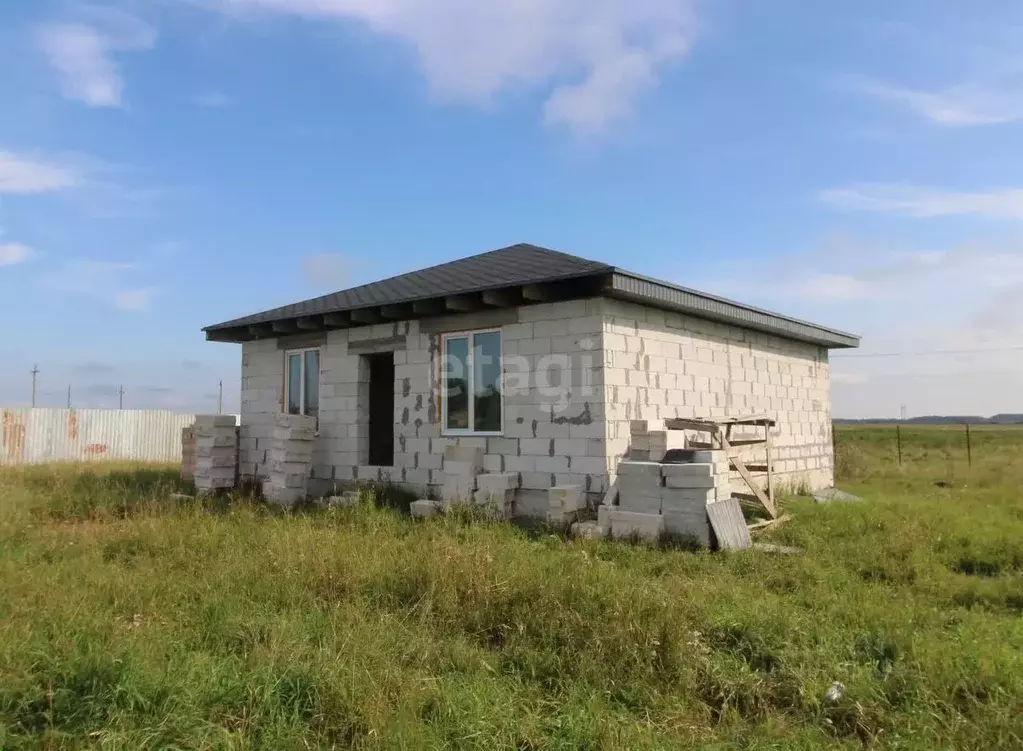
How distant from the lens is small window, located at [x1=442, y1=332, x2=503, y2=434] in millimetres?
10094

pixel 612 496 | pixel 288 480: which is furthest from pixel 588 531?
pixel 288 480

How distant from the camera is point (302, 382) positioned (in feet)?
42.2

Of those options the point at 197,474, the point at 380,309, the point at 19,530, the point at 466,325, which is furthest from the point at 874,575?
the point at 197,474

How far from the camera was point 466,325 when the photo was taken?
10383 mm

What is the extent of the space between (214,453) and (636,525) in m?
8.29

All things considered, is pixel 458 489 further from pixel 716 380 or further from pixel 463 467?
pixel 716 380

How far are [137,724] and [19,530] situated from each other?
6.73 metres

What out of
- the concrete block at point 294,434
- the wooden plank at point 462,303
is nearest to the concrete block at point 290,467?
the concrete block at point 294,434

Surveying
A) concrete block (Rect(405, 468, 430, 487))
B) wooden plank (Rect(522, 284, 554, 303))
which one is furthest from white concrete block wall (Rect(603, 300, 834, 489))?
concrete block (Rect(405, 468, 430, 487))

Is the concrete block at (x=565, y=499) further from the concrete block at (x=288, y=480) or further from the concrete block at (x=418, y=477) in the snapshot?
the concrete block at (x=288, y=480)

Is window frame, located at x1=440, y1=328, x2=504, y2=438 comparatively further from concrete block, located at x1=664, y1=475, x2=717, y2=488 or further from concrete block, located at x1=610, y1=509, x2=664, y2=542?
concrete block, located at x1=664, y1=475, x2=717, y2=488

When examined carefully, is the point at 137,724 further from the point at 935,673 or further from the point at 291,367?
the point at 291,367

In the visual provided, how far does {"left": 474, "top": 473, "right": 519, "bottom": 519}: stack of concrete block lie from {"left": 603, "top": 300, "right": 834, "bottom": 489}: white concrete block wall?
150cm

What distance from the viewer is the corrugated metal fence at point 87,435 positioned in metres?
22.7
